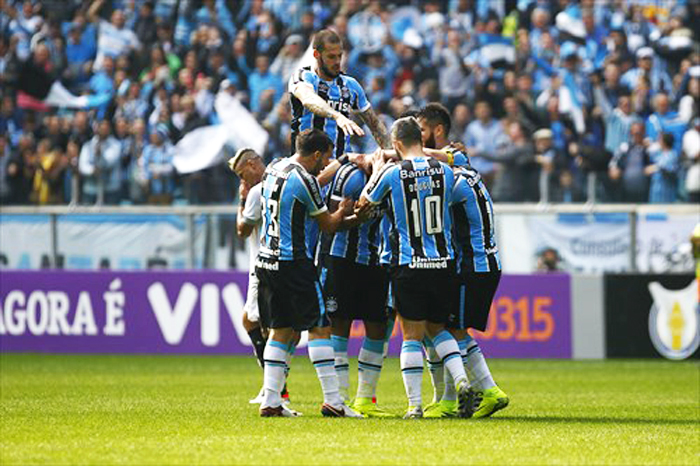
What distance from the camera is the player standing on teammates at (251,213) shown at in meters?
12.6

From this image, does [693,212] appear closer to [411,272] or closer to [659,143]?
[659,143]

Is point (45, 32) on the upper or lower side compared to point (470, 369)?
upper

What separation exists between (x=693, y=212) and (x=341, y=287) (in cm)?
842

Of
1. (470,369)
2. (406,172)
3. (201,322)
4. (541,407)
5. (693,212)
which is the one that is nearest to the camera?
(406,172)

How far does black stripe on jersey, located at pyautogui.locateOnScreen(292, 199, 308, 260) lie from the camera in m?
11.2

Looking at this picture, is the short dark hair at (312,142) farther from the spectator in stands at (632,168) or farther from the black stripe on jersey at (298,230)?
the spectator in stands at (632,168)

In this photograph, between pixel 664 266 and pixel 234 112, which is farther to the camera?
pixel 234 112

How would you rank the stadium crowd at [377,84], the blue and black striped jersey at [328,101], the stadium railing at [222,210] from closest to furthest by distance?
the blue and black striped jersey at [328,101] < the stadium railing at [222,210] < the stadium crowd at [377,84]

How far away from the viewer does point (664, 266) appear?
1927 centimetres

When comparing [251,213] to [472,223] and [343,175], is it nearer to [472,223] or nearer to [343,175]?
[343,175]

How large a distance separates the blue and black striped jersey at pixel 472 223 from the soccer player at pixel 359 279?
0.64 metres

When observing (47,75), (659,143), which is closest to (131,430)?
(659,143)

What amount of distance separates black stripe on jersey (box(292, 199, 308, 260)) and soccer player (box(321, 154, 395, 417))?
558 millimetres

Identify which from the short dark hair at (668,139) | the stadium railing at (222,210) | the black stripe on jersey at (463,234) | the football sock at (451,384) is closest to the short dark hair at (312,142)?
the black stripe on jersey at (463,234)
